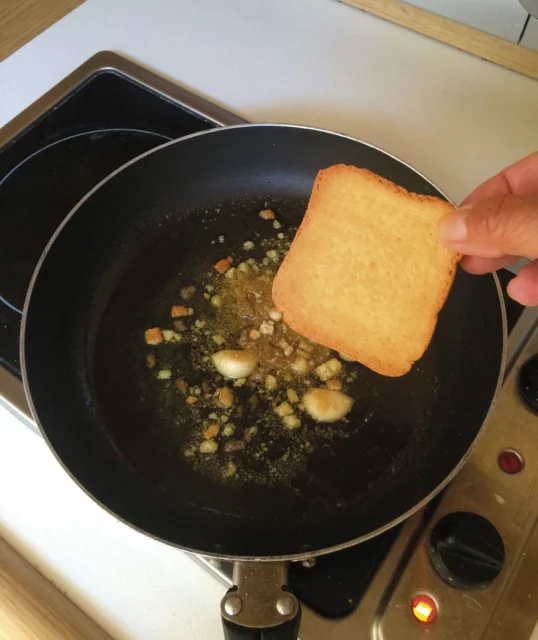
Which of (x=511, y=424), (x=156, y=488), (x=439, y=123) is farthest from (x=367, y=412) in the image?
(x=439, y=123)

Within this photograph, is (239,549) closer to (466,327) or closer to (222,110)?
(466,327)

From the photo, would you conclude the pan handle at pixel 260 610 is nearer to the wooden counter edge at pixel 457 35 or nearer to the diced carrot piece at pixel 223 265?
the diced carrot piece at pixel 223 265

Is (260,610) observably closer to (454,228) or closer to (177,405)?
Result: (177,405)

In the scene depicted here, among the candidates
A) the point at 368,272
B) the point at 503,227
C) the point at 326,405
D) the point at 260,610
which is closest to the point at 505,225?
the point at 503,227

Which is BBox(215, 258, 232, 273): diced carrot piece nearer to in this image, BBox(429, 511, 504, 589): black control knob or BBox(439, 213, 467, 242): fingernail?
BBox(439, 213, 467, 242): fingernail

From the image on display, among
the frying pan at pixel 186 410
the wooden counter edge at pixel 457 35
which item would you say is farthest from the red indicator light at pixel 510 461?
the wooden counter edge at pixel 457 35

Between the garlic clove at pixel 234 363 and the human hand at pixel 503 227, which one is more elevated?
the human hand at pixel 503 227
